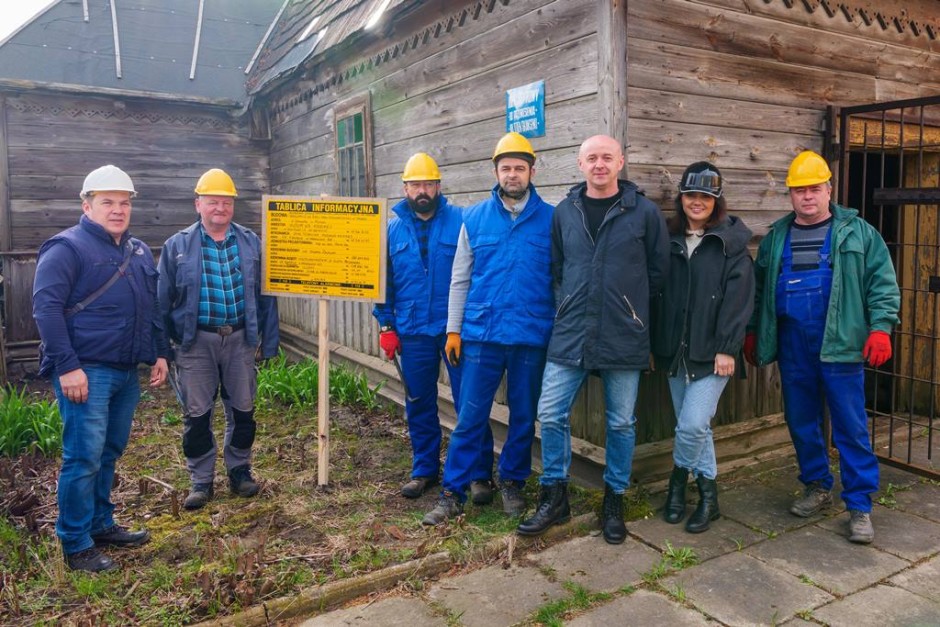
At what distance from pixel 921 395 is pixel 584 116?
464 centimetres

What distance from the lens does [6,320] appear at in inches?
367

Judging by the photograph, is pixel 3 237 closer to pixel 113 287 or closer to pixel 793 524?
pixel 113 287

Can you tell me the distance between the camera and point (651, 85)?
465 cm

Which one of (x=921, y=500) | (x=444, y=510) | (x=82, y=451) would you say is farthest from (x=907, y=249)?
(x=82, y=451)

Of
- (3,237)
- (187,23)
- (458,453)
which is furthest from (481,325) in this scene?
(187,23)

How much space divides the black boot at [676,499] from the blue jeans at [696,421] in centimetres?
8

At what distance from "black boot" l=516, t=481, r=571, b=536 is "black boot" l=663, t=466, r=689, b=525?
0.64 meters

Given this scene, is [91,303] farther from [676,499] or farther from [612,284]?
[676,499]

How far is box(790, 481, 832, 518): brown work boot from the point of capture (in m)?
4.61

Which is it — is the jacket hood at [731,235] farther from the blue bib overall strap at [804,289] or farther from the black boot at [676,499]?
the black boot at [676,499]

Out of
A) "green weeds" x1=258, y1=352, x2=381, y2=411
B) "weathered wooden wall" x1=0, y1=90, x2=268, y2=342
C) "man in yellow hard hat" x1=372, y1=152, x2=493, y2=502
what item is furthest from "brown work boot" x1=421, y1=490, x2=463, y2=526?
"weathered wooden wall" x1=0, y1=90, x2=268, y2=342

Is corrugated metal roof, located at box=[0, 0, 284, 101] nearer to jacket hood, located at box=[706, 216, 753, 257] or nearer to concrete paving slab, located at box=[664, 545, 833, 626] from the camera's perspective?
jacket hood, located at box=[706, 216, 753, 257]

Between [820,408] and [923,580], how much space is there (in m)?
1.18

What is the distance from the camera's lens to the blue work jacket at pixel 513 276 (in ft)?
14.3
